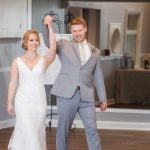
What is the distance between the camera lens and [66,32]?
680cm

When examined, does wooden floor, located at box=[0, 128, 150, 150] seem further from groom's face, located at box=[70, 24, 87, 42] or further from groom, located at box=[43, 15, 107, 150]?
groom's face, located at box=[70, 24, 87, 42]

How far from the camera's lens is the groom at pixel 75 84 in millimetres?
4012

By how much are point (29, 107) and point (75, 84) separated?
474 millimetres

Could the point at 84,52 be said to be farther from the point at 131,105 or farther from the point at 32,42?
the point at 131,105

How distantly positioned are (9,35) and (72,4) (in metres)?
1.19

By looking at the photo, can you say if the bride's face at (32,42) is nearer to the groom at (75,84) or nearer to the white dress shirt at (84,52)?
the groom at (75,84)

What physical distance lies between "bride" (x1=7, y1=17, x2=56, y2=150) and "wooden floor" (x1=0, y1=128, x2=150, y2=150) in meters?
1.57

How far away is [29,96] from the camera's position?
149 inches

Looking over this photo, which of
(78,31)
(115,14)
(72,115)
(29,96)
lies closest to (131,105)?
(115,14)

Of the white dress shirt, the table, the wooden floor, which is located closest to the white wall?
the table

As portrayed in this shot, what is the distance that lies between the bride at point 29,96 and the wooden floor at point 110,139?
1.57m

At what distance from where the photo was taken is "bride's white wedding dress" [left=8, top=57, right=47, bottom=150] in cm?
379

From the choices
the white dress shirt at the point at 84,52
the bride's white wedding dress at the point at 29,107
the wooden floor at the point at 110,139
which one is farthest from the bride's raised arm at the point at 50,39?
the wooden floor at the point at 110,139

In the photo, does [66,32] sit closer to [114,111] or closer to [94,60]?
[114,111]
